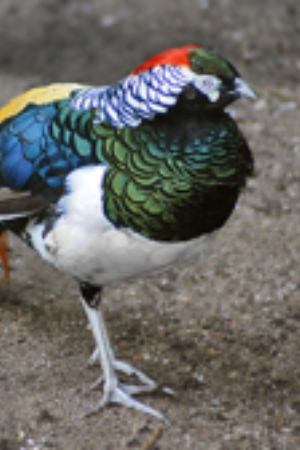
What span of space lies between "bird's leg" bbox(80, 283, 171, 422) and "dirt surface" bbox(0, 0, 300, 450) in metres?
0.05

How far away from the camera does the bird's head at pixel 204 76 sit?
231cm

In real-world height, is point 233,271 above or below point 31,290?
below

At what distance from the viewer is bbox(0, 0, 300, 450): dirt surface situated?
2861 millimetres

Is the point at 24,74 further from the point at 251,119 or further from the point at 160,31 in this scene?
the point at 251,119

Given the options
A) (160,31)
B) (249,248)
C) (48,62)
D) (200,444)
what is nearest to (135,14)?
(160,31)

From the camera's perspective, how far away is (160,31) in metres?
6.66

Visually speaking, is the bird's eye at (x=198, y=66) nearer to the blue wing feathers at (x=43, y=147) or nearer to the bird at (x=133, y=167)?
the bird at (x=133, y=167)

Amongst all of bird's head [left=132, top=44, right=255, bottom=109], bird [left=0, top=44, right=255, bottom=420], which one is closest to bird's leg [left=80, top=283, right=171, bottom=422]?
bird [left=0, top=44, right=255, bottom=420]

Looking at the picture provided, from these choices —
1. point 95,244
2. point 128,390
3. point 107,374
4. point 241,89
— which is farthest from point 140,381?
point 241,89

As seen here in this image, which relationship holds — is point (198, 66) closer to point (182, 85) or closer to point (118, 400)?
point (182, 85)

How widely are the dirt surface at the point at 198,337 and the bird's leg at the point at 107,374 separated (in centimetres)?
5

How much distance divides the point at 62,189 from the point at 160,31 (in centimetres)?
447

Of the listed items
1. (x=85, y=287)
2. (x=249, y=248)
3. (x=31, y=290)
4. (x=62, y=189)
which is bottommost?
(x=249, y=248)

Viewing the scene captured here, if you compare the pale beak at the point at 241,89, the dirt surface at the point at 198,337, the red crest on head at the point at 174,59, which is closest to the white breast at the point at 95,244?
the red crest on head at the point at 174,59
